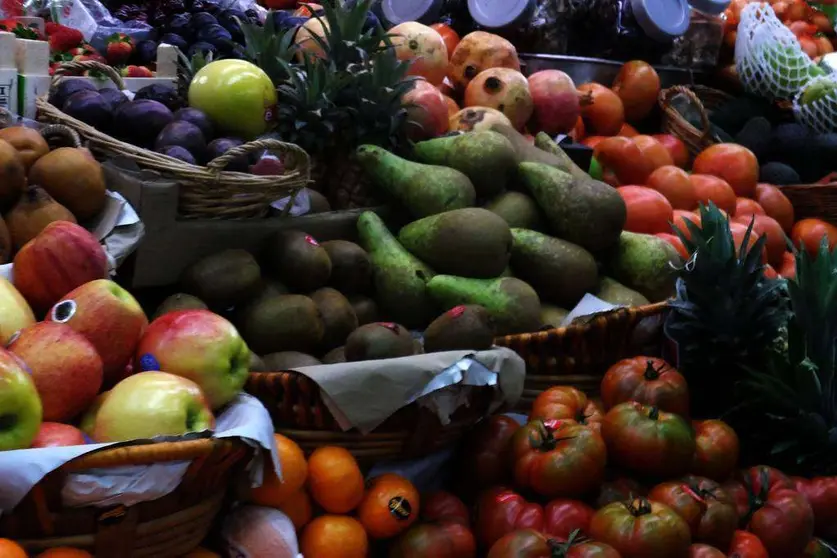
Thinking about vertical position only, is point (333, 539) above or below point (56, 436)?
below

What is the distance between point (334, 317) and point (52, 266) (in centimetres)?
71

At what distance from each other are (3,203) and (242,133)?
31.6 inches

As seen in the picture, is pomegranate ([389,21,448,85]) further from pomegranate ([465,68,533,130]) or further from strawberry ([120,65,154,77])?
strawberry ([120,65,154,77])

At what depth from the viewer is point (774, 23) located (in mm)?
4520

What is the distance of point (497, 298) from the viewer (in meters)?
2.34

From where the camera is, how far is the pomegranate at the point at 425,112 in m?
2.94

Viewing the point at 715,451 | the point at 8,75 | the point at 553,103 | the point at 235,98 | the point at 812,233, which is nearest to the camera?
the point at 715,451

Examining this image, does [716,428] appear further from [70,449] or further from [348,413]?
[70,449]

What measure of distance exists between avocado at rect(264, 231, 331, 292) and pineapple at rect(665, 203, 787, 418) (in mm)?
963

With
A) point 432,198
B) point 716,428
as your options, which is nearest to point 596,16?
point 432,198

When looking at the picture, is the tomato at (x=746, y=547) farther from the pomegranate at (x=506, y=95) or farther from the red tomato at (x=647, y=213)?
the pomegranate at (x=506, y=95)

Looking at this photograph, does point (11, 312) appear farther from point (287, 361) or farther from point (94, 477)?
point (287, 361)

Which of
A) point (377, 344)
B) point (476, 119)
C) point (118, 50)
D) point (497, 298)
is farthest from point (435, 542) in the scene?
point (118, 50)

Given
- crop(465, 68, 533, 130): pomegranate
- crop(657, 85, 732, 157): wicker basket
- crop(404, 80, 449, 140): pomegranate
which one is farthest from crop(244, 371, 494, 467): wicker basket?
crop(657, 85, 732, 157): wicker basket
